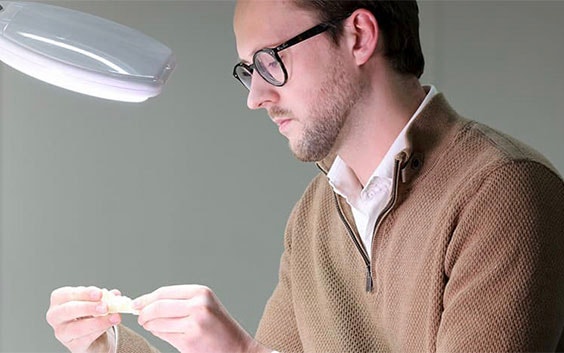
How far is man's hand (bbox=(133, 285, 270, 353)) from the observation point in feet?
4.13

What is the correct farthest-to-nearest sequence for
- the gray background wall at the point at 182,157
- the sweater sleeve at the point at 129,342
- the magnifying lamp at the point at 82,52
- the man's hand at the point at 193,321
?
the gray background wall at the point at 182,157 → the sweater sleeve at the point at 129,342 → the man's hand at the point at 193,321 → the magnifying lamp at the point at 82,52

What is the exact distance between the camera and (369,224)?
138 cm

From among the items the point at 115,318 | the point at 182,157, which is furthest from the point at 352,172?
the point at 182,157

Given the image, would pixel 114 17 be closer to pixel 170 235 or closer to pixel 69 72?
pixel 170 235

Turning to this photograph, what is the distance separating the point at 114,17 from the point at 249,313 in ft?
2.91

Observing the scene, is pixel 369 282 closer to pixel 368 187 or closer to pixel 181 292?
pixel 368 187

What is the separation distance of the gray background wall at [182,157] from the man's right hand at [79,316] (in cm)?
110

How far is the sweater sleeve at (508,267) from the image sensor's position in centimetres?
112

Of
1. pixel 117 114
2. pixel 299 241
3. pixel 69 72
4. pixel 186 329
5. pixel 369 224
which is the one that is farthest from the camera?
pixel 117 114

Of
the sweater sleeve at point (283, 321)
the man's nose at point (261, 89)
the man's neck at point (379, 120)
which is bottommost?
the sweater sleeve at point (283, 321)

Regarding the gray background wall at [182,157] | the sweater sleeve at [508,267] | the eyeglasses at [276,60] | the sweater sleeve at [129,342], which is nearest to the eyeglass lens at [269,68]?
the eyeglasses at [276,60]

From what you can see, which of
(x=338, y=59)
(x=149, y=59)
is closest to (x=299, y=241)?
(x=338, y=59)

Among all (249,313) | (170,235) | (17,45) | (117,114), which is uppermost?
(17,45)

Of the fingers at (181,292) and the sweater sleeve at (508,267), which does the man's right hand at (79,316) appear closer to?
the fingers at (181,292)
